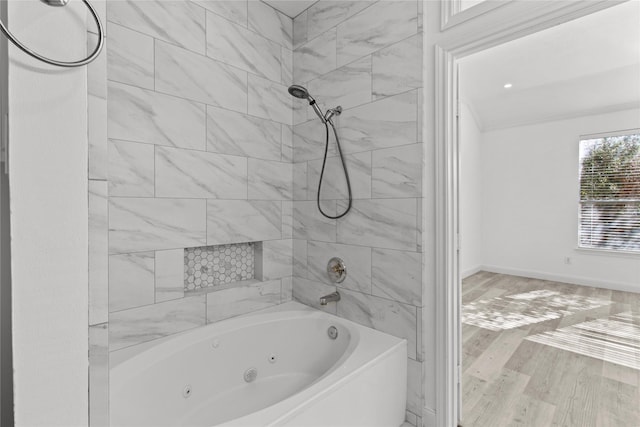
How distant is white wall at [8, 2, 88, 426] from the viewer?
1.53ft

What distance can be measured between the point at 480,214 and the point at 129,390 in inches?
225

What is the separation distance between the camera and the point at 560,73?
402cm

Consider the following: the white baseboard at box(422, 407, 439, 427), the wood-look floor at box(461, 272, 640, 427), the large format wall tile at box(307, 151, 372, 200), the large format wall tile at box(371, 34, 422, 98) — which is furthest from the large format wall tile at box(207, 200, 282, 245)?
the wood-look floor at box(461, 272, 640, 427)

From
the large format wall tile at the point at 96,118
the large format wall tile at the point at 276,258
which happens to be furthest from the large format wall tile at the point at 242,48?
the large format wall tile at the point at 96,118

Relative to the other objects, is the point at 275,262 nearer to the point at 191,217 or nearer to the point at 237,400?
the point at 191,217

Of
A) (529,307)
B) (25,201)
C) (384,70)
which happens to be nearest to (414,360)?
(384,70)

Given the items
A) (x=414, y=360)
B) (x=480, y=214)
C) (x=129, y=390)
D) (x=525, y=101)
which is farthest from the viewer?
(x=480, y=214)

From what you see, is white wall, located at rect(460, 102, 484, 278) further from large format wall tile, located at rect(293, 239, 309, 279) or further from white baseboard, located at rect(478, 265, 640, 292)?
large format wall tile, located at rect(293, 239, 309, 279)

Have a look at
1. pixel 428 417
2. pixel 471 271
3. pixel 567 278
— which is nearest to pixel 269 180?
pixel 428 417

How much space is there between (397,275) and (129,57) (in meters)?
1.83

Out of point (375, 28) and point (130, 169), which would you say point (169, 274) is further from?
point (375, 28)

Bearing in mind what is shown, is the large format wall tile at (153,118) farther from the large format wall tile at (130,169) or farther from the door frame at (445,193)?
the door frame at (445,193)

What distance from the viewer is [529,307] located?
3.69 m

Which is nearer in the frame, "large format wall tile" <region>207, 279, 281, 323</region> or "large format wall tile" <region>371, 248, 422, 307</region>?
"large format wall tile" <region>371, 248, 422, 307</region>
